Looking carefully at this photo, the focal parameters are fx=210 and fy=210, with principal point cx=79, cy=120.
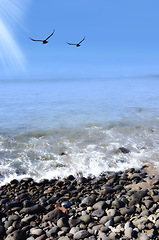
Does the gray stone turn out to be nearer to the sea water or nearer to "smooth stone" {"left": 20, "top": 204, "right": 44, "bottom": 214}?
"smooth stone" {"left": 20, "top": 204, "right": 44, "bottom": 214}

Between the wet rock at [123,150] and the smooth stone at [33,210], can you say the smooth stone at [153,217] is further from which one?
the wet rock at [123,150]

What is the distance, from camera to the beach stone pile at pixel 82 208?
246 inches

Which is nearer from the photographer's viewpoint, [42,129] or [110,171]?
[110,171]

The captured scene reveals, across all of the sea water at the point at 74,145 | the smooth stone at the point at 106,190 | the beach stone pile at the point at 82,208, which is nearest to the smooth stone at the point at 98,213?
the beach stone pile at the point at 82,208

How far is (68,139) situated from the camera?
1574cm

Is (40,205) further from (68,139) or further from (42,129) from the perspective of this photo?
(42,129)

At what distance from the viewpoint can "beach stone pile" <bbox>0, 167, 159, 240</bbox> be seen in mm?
6246

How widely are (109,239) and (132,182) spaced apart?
3.99 m

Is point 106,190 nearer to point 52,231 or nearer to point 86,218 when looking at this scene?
point 86,218

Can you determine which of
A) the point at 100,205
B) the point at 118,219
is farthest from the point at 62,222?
the point at 118,219

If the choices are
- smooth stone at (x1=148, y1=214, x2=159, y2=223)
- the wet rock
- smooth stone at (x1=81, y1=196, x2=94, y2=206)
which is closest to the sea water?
the wet rock

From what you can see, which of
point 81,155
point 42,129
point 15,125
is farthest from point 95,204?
point 15,125

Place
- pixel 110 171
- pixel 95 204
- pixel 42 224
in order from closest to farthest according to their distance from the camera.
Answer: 1. pixel 42 224
2. pixel 95 204
3. pixel 110 171

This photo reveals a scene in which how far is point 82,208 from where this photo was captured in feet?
24.7
